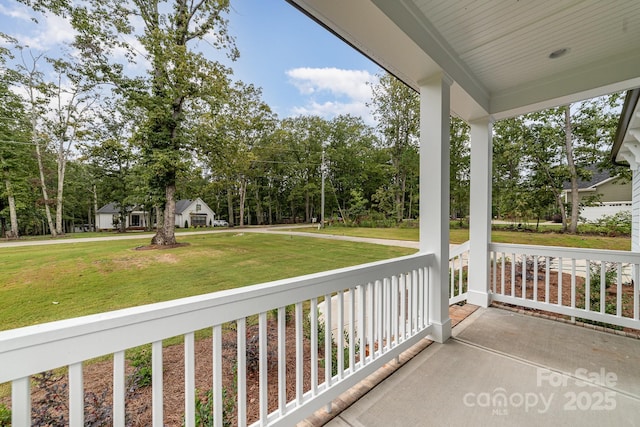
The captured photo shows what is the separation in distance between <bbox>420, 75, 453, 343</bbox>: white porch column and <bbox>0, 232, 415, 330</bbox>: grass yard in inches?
34.2

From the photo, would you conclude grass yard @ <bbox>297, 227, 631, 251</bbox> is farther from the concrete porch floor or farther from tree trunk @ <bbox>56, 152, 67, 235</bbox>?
tree trunk @ <bbox>56, 152, 67, 235</bbox>

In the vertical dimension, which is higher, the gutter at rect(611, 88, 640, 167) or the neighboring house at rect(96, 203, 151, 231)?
the gutter at rect(611, 88, 640, 167)

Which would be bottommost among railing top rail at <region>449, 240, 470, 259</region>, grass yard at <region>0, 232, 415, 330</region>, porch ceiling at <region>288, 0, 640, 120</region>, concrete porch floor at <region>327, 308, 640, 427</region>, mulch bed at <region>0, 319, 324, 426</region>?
concrete porch floor at <region>327, 308, 640, 427</region>

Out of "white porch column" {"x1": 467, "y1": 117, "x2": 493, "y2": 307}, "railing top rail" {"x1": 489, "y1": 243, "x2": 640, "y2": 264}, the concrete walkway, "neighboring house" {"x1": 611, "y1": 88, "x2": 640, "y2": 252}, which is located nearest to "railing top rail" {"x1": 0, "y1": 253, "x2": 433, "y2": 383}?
the concrete walkway

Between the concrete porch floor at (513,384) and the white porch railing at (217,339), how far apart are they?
0.64 feet

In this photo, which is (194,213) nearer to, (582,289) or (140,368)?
(140,368)

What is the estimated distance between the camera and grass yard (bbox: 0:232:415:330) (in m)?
1.24

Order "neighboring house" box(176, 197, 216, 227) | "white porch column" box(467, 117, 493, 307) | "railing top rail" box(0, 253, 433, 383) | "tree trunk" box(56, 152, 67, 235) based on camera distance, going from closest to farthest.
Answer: "railing top rail" box(0, 253, 433, 383)
"tree trunk" box(56, 152, 67, 235)
"neighboring house" box(176, 197, 216, 227)
"white porch column" box(467, 117, 493, 307)

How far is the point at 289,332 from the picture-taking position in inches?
104

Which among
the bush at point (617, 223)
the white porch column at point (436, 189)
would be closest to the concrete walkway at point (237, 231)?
the white porch column at point (436, 189)

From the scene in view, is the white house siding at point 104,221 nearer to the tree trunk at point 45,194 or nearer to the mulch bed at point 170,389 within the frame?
the tree trunk at point 45,194

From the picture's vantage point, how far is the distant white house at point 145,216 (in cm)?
170

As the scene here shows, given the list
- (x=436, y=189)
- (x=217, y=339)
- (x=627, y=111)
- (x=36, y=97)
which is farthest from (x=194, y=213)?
(x=627, y=111)

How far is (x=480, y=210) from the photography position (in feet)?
10.1
